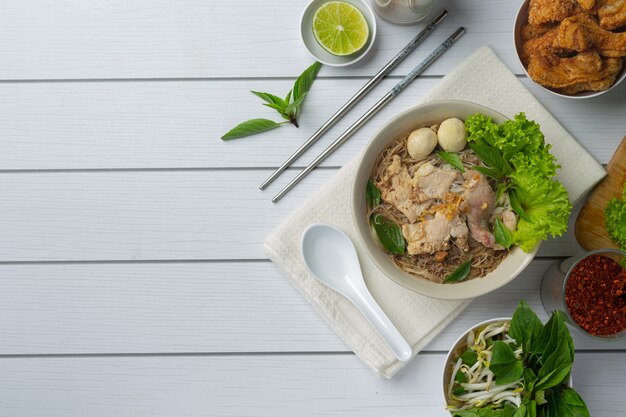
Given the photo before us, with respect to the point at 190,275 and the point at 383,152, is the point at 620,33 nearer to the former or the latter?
the point at 383,152

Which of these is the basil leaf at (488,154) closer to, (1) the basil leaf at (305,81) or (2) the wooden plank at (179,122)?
(2) the wooden plank at (179,122)

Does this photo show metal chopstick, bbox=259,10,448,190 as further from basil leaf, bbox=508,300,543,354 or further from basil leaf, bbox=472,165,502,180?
basil leaf, bbox=508,300,543,354

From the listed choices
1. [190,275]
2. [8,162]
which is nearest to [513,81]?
[190,275]

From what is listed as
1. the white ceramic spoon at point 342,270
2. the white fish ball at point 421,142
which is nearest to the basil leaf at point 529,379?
the white ceramic spoon at point 342,270

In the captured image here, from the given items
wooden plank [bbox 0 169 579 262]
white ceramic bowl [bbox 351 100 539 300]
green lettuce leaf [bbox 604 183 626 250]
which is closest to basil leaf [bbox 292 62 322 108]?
wooden plank [bbox 0 169 579 262]

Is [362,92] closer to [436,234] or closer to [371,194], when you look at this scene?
[371,194]

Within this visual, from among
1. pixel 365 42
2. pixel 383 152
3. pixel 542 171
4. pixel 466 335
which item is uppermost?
pixel 365 42
